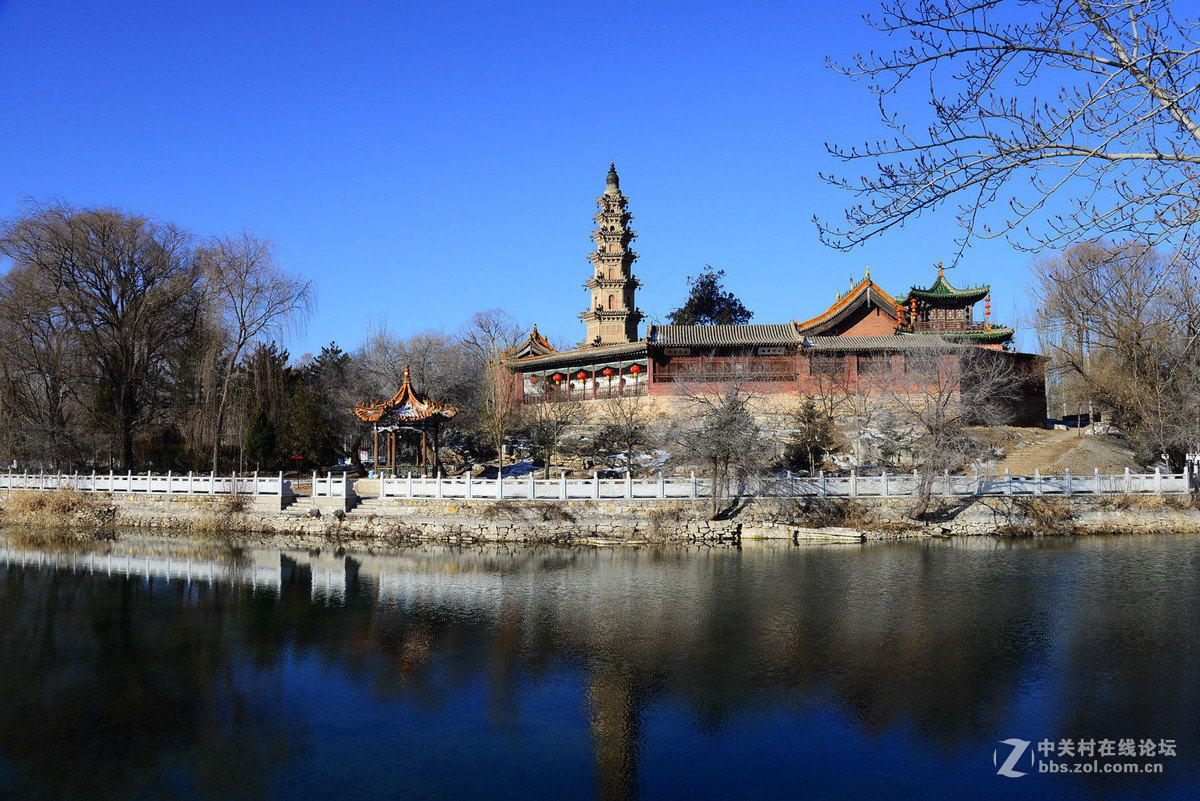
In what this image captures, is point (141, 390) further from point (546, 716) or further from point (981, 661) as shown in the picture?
point (981, 661)

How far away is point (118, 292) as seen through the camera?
27.7 m

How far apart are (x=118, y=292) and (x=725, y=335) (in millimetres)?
22496

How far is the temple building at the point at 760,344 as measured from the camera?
33.3m

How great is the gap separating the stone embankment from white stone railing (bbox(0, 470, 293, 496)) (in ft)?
5.66

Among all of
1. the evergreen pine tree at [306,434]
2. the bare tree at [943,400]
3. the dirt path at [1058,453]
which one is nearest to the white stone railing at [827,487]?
the bare tree at [943,400]

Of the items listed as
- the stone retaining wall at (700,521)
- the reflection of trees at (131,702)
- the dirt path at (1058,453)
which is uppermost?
the dirt path at (1058,453)

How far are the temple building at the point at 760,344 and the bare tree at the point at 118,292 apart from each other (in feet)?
50.5

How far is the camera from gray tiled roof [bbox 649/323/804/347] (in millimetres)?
33625

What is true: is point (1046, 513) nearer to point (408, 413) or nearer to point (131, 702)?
point (408, 413)

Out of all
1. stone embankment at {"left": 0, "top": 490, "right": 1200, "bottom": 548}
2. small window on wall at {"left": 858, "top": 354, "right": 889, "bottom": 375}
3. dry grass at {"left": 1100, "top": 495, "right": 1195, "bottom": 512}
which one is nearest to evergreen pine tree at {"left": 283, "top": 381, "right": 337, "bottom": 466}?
stone embankment at {"left": 0, "top": 490, "right": 1200, "bottom": 548}

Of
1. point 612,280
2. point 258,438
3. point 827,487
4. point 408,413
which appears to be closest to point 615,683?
point 827,487

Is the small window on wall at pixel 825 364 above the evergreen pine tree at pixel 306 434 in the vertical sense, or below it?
above

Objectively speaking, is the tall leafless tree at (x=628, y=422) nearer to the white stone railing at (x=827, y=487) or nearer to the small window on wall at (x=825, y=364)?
the white stone railing at (x=827, y=487)

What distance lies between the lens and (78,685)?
10789 millimetres
